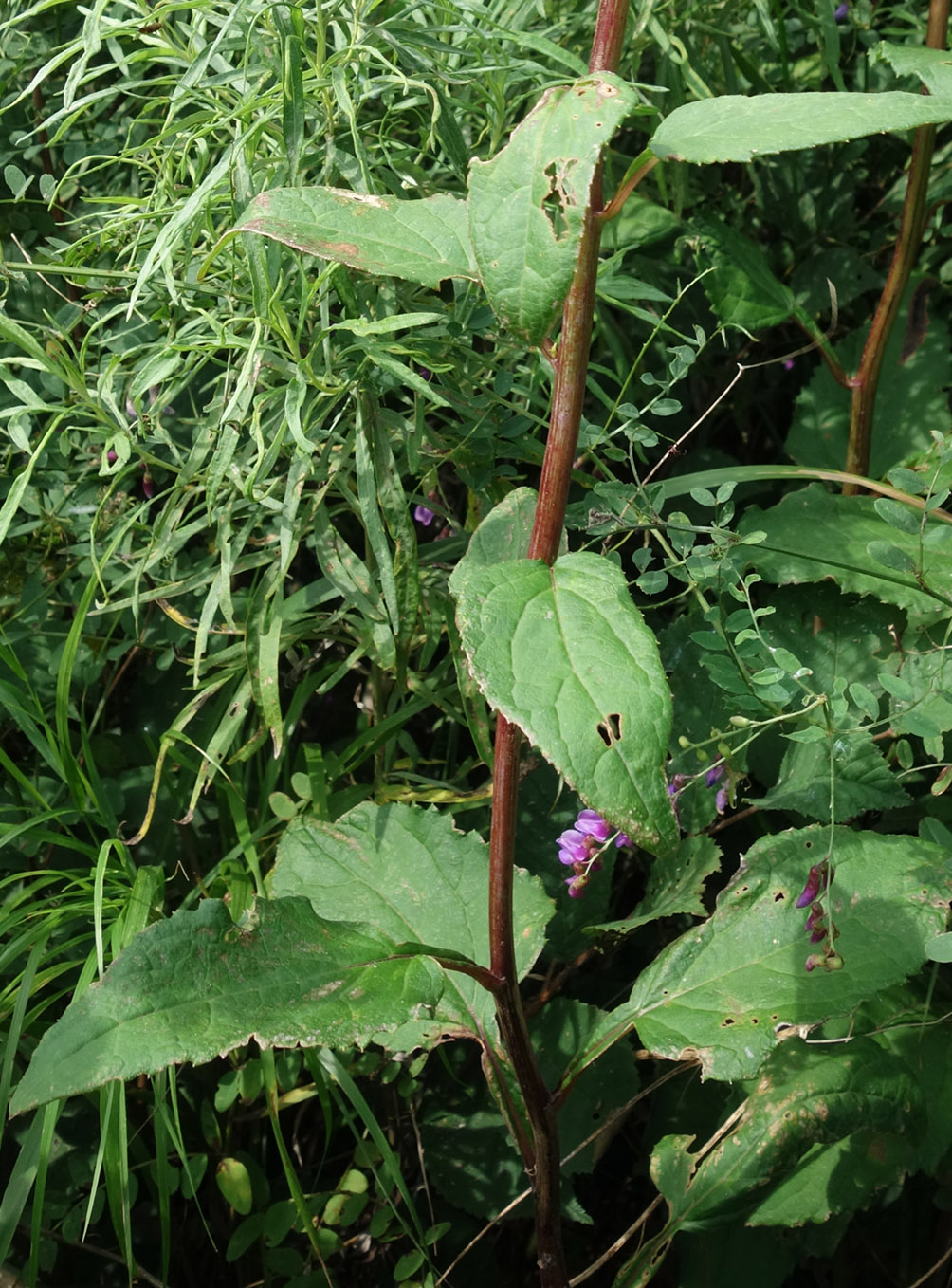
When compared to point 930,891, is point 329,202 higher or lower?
higher

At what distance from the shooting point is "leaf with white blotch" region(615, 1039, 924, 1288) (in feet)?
3.58

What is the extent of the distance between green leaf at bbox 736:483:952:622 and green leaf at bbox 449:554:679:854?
502 millimetres

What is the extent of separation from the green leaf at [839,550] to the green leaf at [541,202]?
0.62m

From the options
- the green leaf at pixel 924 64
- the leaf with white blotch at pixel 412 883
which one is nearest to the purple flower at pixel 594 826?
the leaf with white blotch at pixel 412 883

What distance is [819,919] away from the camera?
1049mm

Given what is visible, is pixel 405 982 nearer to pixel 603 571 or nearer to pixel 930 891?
pixel 603 571

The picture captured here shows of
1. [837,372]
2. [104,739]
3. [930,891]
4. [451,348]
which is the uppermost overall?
[451,348]

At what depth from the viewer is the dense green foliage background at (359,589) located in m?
1.12

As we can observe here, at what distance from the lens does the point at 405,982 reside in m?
0.92

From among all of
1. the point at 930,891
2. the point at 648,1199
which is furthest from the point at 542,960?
the point at 930,891

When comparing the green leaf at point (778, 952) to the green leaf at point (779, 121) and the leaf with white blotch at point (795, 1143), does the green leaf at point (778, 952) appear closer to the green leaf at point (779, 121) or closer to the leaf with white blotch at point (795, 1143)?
the leaf with white blotch at point (795, 1143)

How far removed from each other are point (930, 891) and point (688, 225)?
903 mm

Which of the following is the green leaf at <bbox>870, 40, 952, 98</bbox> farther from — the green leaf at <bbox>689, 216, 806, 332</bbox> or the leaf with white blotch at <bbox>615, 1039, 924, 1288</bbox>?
the leaf with white blotch at <bbox>615, 1039, 924, 1288</bbox>

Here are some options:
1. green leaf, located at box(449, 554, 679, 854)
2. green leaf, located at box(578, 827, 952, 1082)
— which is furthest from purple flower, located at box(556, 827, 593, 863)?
green leaf, located at box(449, 554, 679, 854)
